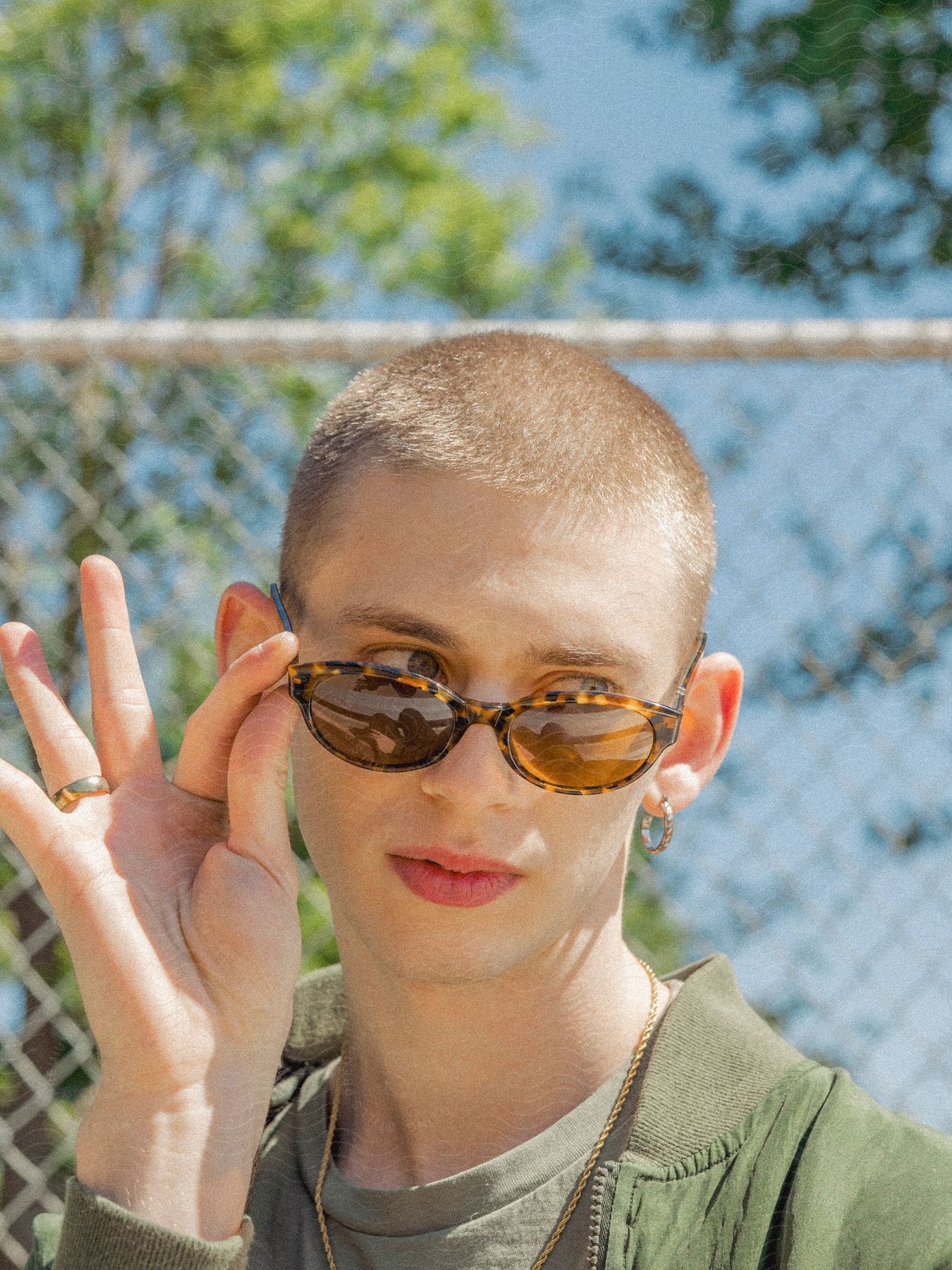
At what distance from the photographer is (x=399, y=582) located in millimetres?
1318

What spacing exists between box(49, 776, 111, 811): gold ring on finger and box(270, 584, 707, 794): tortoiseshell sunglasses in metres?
0.22

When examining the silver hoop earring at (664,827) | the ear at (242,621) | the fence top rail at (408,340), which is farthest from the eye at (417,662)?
the fence top rail at (408,340)

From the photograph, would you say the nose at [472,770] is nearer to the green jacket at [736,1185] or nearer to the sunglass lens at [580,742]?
the sunglass lens at [580,742]

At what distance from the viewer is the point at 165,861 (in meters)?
1.31

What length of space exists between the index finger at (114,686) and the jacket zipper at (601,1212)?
59 cm

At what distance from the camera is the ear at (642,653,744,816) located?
1.52 meters

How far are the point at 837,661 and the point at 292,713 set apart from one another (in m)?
4.00

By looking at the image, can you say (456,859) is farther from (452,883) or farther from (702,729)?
(702,729)

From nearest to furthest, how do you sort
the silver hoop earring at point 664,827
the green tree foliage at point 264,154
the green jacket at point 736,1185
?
1. the green jacket at point 736,1185
2. the silver hoop earring at point 664,827
3. the green tree foliage at point 264,154

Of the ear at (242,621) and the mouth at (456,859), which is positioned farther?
the ear at (242,621)

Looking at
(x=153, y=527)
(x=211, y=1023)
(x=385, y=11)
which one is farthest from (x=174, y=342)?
(x=385, y=11)

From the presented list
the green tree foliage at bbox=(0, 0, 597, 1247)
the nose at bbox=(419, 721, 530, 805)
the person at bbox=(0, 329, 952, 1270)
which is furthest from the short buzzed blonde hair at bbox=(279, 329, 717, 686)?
the green tree foliage at bbox=(0, 0, 597, 1247)

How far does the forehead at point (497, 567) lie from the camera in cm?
128

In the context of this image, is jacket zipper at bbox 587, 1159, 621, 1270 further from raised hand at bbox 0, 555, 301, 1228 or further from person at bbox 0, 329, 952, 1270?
raised hand at bbox 0, 555, 301, 1228
